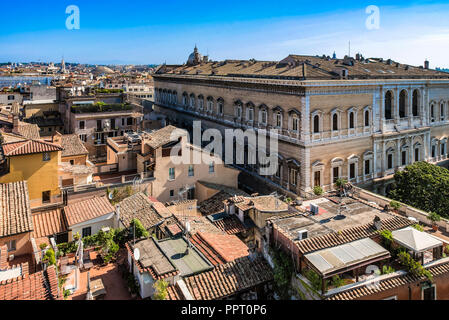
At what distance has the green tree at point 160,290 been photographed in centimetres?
1031

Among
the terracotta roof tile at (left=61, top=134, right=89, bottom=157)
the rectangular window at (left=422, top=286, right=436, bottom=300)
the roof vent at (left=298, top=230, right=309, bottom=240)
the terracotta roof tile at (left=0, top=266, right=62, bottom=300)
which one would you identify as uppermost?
the terracotta roof tile at (left=61, top=134, right=89, bottom=157)

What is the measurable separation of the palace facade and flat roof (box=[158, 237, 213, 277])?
48.8 ft

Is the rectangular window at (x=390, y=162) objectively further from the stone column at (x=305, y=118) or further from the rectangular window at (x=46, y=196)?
the rectangular window at (x=46, y=196)

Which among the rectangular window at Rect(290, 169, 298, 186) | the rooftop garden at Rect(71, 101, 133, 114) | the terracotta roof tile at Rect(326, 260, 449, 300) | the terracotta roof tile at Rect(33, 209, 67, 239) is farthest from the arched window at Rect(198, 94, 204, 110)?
the terracotta roof tile at Rect(326, 260, 449, 300)

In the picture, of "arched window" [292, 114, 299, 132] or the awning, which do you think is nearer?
the awning

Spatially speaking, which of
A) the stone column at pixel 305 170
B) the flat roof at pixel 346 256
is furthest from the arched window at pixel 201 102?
the flat roof at pixel 346 256

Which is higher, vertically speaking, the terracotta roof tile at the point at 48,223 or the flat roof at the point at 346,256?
the flat roof at the point at 346,256

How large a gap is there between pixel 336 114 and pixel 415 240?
1779 centimetres

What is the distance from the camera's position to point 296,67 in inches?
1174

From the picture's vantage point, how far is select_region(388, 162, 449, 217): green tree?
82.8 feet

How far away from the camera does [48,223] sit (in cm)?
1909

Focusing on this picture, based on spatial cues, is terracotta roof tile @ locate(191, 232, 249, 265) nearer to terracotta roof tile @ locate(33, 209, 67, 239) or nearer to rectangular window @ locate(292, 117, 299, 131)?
terracotta roof tile @ locate(33, 209, 67, 239)

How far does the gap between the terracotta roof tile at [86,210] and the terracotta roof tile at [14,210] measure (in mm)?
2638
